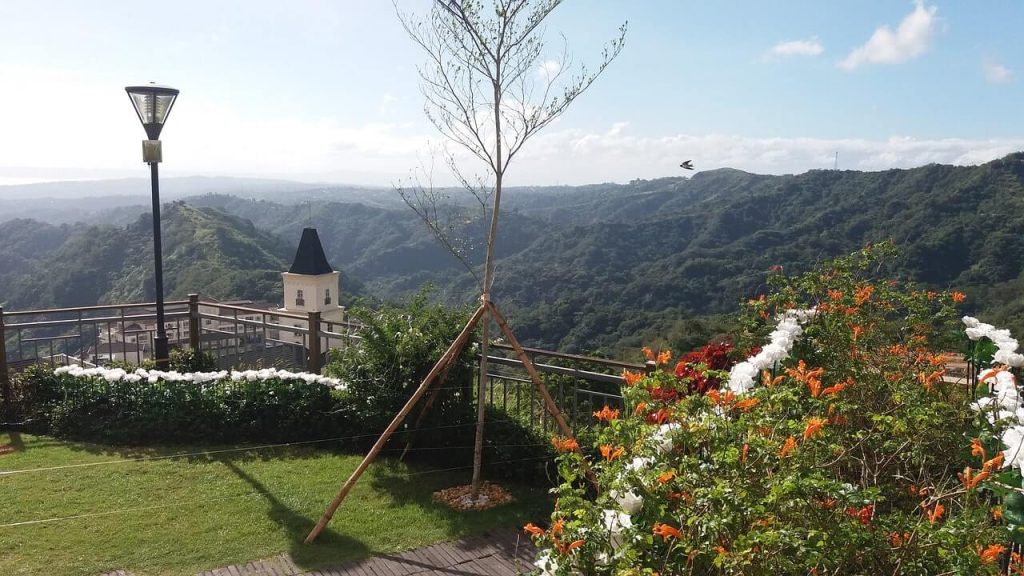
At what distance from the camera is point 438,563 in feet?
11.9

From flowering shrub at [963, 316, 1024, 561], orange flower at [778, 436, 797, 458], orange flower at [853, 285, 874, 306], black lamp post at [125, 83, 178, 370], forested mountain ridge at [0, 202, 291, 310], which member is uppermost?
black lamp post at [125, 83, 178, 370]

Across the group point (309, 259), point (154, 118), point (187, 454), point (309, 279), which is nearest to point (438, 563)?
point (187, 454)

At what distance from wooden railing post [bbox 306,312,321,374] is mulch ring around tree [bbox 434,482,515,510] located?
2.24 metres

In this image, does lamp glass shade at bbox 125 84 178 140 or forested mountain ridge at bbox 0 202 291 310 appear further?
forested mountain ridge at bbox 0 202 291 310

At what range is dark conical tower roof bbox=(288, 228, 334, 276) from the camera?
2378cm

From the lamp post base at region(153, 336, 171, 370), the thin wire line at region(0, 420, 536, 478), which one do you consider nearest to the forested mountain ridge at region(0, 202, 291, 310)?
the lamp post base at region(153, 336, 171, 370)

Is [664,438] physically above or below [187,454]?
above

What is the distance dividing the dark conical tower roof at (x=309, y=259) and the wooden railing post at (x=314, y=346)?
18128mm

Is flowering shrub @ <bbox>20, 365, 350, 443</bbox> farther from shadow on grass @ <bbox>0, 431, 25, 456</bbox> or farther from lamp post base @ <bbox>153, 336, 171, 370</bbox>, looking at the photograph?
lamp post base @ <bbox>153, 336, 171, 370</bbox>

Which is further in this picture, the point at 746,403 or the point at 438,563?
the point at 438,563

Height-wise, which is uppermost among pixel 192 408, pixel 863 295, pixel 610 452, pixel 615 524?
pixel 863 295

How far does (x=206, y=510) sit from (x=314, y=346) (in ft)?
7.40

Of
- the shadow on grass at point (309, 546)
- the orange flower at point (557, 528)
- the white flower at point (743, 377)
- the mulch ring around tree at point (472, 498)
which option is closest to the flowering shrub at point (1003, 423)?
the white flower at point (743, 377)

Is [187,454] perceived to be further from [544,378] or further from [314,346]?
[544,378]
